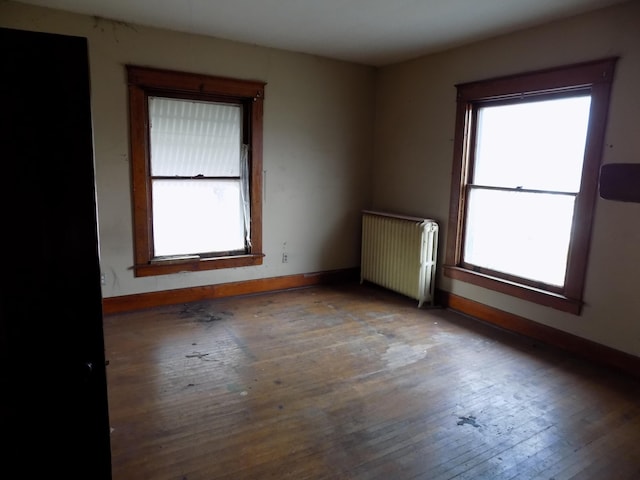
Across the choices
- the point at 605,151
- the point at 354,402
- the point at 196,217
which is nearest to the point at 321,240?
the point at 196,217

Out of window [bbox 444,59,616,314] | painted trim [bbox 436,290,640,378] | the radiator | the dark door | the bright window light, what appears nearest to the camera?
the dark door

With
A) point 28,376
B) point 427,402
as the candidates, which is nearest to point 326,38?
point 427,402

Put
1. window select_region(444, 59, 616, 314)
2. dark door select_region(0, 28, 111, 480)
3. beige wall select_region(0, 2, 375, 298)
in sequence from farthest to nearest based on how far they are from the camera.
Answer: beige wall select_region(0, 2, 375, 298) < window select_region(444, 59, 616, 314) < dark door select_region(0, 28, 111, 480)

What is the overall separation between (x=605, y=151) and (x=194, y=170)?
3.56m

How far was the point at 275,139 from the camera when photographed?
475 cm

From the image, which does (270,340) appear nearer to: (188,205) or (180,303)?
(180,303)

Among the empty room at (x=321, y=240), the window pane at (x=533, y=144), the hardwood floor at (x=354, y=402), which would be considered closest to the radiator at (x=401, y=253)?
the empty room at (x=321, y=240)

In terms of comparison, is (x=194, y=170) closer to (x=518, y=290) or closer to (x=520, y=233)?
(x=520, y=233)

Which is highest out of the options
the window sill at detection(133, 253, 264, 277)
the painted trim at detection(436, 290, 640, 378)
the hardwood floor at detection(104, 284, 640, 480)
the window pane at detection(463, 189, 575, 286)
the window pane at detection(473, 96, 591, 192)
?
the window pane at detection(473, 96, 591, 192)

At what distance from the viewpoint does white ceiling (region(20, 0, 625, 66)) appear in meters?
3.21

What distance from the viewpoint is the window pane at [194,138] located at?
4172 mm

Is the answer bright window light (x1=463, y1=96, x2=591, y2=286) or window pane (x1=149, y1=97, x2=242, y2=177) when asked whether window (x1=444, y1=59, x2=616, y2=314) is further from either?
window pane (x1=149, y1=97, x2=242, y2=177)

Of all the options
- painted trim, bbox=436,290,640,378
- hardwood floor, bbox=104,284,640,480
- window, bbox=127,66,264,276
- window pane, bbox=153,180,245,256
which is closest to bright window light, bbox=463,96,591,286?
painted trim, bbox=436,290,640,378

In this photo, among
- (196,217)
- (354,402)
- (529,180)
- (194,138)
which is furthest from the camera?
(196,217)
